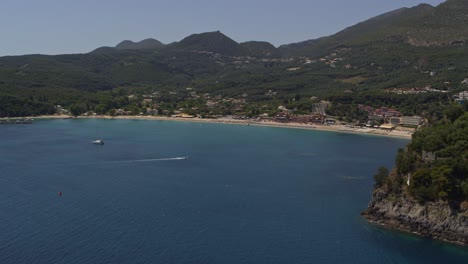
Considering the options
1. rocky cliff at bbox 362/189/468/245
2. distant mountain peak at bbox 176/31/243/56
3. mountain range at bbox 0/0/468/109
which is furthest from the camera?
distant mountain peak at bbox 176/31/243/56

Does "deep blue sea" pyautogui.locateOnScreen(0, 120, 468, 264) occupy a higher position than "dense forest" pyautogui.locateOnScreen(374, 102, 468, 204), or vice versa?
"dense forest" pyautogui.locateOnScreen(374, 102, 468, 204)

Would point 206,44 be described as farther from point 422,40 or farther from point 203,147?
point 203,147

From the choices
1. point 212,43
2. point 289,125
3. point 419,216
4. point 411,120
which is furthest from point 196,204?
point 212,43

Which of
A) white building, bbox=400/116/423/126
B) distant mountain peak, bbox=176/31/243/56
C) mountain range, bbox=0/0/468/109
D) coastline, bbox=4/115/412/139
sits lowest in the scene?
coastline, bbox=4/115/412/139

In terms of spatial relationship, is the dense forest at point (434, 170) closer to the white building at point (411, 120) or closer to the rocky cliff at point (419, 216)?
the rocky cliff at point (419, 216)

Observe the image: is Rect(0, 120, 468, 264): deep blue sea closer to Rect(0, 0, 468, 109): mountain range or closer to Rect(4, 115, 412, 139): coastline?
Rect(4, 115, 412, 139): coastline

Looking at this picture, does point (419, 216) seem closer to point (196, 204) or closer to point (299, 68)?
point (196, 204)

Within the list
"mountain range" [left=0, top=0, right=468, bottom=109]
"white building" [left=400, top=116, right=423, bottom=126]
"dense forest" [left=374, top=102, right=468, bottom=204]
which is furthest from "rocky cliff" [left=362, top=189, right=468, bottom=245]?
"mountain range" [left=0, top=0, right=468, bottom=109]

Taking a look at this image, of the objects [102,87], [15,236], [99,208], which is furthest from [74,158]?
[102,87]
